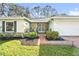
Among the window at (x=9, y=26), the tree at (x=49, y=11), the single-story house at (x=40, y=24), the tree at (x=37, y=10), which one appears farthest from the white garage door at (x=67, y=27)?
the window at (x=9, y=26)

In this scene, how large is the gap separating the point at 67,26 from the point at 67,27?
0.02m

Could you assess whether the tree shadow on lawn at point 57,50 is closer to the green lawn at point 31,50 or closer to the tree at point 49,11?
the green lawn at point 31,50

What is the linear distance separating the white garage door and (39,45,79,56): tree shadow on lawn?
254 mm

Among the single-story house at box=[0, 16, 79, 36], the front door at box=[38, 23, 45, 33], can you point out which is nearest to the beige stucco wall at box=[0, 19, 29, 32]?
the single-story house at box=[0, 16, 79, 36]

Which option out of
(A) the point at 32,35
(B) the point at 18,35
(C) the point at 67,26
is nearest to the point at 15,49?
(B) the point at 18,35

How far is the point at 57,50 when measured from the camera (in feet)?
21.5

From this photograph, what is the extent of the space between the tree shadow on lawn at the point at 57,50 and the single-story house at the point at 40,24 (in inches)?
9.9

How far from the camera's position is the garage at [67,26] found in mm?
6504

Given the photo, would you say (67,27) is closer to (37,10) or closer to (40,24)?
(40,24)

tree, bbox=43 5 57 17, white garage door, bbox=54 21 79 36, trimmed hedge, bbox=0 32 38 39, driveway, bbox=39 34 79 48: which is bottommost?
driveway, bbox=39 34 79 48

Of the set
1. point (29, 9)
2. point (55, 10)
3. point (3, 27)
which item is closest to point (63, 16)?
point (55, 10)

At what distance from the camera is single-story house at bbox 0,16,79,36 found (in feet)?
21.5

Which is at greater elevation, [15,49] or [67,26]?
[67,26]

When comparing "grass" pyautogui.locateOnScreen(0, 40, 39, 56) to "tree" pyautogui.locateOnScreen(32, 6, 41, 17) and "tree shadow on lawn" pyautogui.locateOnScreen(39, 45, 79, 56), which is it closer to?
"tree shadow on lawn" pyautogui.locateOnScreen(39, 45, 79, 56)
